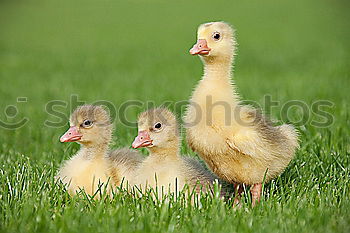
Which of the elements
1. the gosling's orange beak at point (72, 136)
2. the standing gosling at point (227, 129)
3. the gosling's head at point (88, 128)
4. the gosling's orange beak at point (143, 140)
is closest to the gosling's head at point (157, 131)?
the gosling's orange beak at point (143, 140)

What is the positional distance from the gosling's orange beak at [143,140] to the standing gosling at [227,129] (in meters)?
0.26

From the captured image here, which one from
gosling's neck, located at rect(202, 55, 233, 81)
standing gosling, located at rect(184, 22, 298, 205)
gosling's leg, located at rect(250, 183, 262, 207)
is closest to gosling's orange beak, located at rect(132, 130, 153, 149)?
standing gosling, located at rect(184, 22, 298, 205)

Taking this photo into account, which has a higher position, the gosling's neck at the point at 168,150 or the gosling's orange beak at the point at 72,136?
the gosling's orange beak at the point at 72,136

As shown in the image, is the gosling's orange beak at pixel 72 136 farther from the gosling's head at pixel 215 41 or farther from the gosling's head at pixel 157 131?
the gosling's head at pixel 215 41

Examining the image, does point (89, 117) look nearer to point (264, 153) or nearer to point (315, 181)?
point (264, 153)

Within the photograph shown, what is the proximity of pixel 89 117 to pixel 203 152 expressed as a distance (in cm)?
90

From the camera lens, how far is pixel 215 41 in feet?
12.3

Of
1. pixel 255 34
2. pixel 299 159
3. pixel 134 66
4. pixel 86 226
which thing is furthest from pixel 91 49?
pixel 86 226

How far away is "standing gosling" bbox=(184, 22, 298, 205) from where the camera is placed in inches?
141

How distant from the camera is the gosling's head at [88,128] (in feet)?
13.1

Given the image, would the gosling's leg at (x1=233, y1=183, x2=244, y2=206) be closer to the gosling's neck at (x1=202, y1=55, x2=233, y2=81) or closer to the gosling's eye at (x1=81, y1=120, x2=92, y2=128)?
the gosling's neck at (x1=202, y1=55, x2=233, y2=81)

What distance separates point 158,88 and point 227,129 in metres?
5.72

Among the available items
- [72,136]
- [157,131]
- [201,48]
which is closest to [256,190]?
[157,131]

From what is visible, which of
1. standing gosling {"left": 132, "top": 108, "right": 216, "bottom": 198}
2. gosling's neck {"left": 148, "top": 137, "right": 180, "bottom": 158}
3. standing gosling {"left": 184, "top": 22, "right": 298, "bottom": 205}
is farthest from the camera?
gosling's neck {"left": 148, "top": 137, "right": 180, "bottom": 158}
